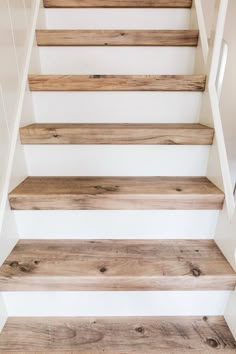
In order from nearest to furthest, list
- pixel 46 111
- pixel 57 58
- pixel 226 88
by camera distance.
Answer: pixel 46 111
pixel 57 58
pixel 226 88

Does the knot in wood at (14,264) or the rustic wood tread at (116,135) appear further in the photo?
the rustic wood tread at (116,135)

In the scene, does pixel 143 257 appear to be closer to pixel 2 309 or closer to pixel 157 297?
pixel 157 297

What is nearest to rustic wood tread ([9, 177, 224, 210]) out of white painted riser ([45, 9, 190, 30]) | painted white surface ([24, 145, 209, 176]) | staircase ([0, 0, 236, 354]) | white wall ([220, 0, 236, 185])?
staircase ([0, 0, 236, 354])

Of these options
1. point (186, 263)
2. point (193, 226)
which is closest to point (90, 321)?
point (186, 263)

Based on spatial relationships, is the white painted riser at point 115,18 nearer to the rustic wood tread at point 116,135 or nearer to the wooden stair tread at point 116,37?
the wooden stair tread at point 116,37

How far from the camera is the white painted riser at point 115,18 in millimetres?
1349

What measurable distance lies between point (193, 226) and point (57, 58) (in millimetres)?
1057

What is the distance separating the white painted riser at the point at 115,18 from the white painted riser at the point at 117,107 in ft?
1.89

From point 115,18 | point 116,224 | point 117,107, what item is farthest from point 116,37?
point 116,224

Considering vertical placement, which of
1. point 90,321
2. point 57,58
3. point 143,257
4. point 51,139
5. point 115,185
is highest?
point 57,58

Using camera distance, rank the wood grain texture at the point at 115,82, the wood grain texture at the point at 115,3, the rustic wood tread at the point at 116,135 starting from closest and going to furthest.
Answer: the rustic wood tread at the point at 116,135
the wood grain texture at the point at 115,82
the wood grain texture at the point at 115,3

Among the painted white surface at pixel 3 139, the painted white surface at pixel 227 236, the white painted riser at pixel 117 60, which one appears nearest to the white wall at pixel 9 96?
the painted white surface at pixel 3 139

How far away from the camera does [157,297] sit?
2.64 feet

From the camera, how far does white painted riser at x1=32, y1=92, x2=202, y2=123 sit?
1.07 metres
